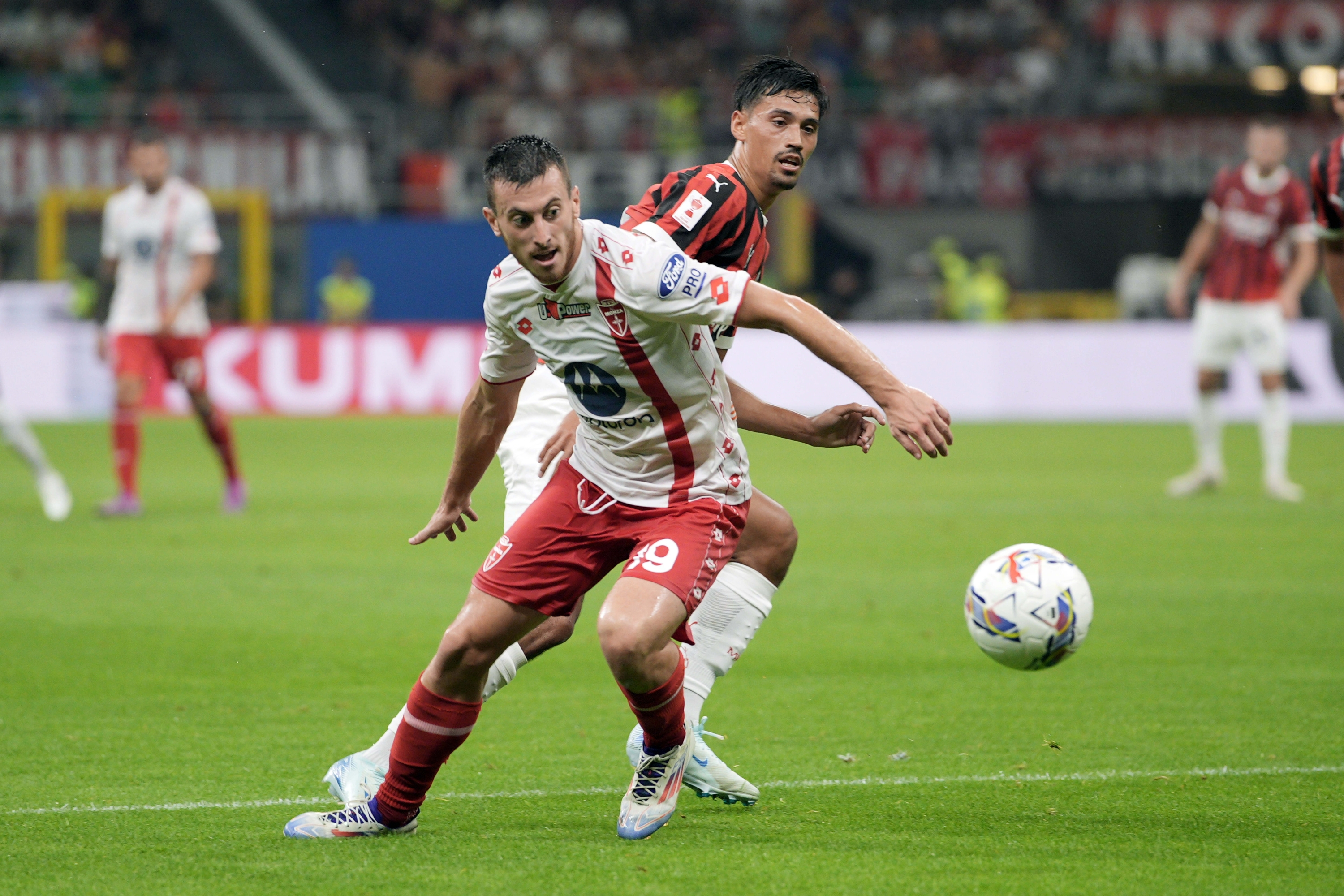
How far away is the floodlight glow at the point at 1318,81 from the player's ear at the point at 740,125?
2583 centimetres

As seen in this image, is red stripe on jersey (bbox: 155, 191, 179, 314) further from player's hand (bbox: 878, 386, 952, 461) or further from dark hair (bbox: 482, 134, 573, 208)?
player's hand (bbox: 878, 386, 952, 461)

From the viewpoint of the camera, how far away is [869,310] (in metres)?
27.4

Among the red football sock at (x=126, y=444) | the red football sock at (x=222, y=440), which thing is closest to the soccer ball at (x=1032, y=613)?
the red football sock at (x=222, y=440)

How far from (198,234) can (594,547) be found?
7.50 meters

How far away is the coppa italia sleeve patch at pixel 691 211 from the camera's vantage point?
449 cm

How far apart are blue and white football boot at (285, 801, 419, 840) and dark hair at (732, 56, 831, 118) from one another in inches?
84.4

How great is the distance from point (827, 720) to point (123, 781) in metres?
2.19

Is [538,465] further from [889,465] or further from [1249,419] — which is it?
[1249,419]

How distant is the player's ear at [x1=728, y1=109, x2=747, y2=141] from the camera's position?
4.85 m

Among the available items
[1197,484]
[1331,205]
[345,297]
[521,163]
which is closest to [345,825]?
[521,163]

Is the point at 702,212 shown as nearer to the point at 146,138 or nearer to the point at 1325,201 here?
the point at 1325,201

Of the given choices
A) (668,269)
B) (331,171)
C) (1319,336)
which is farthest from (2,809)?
(331,171)

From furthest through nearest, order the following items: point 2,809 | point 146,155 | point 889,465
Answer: point 889,465, point 146,155, point 2,809

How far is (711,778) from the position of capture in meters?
4.55
